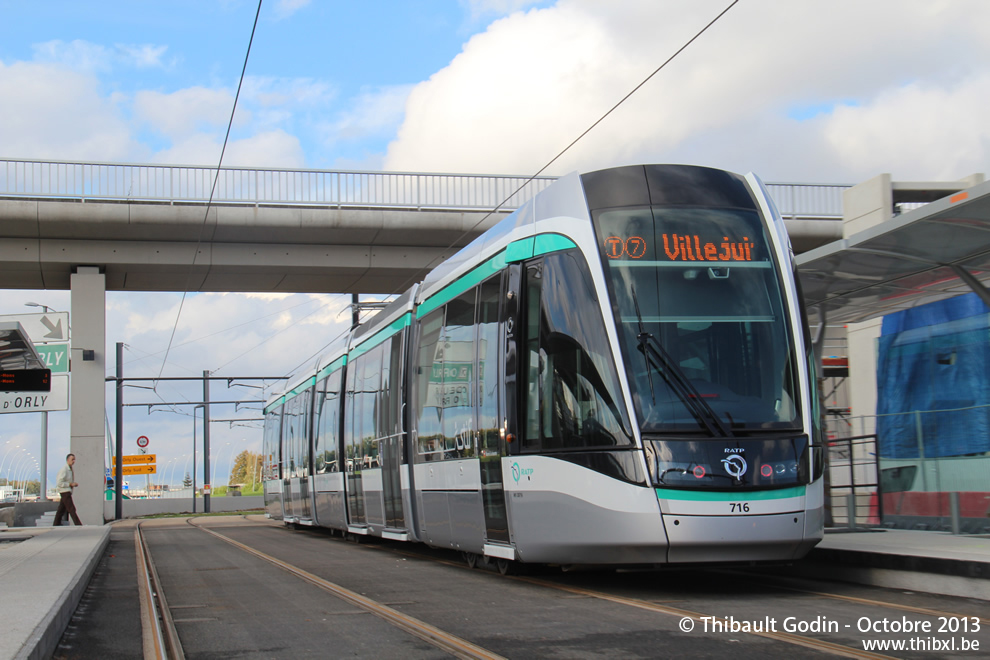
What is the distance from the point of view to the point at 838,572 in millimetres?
9859

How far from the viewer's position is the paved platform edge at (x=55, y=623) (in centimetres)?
598

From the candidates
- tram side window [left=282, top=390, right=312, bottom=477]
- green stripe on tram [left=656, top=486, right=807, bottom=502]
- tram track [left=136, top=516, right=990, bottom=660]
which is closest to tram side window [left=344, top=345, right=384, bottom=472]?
tram track [left=136, top=516, right=990, bottom=660]

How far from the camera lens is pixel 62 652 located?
22.7 feet

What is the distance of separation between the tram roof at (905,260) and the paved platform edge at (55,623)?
7.93 metres

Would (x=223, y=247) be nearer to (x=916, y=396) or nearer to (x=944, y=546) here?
(x=916, y=396)

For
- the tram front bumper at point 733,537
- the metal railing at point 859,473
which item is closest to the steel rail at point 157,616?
the tram front bumper at point 733,537

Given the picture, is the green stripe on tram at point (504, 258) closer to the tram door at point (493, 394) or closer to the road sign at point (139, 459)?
the tram door at point (493, 394)

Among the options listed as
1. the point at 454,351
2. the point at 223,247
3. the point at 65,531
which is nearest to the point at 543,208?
the point at 454,351

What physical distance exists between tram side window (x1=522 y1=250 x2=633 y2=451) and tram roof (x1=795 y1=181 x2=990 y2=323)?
3.32 meters

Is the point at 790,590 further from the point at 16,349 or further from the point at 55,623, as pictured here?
the point at 16,349

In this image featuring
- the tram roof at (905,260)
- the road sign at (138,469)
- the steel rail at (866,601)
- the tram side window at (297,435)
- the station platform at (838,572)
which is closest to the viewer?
the station platform at (838,572)

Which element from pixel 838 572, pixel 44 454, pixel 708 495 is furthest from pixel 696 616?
pixel 44 454

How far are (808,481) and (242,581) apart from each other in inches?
245

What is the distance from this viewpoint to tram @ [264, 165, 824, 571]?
27.2ft
